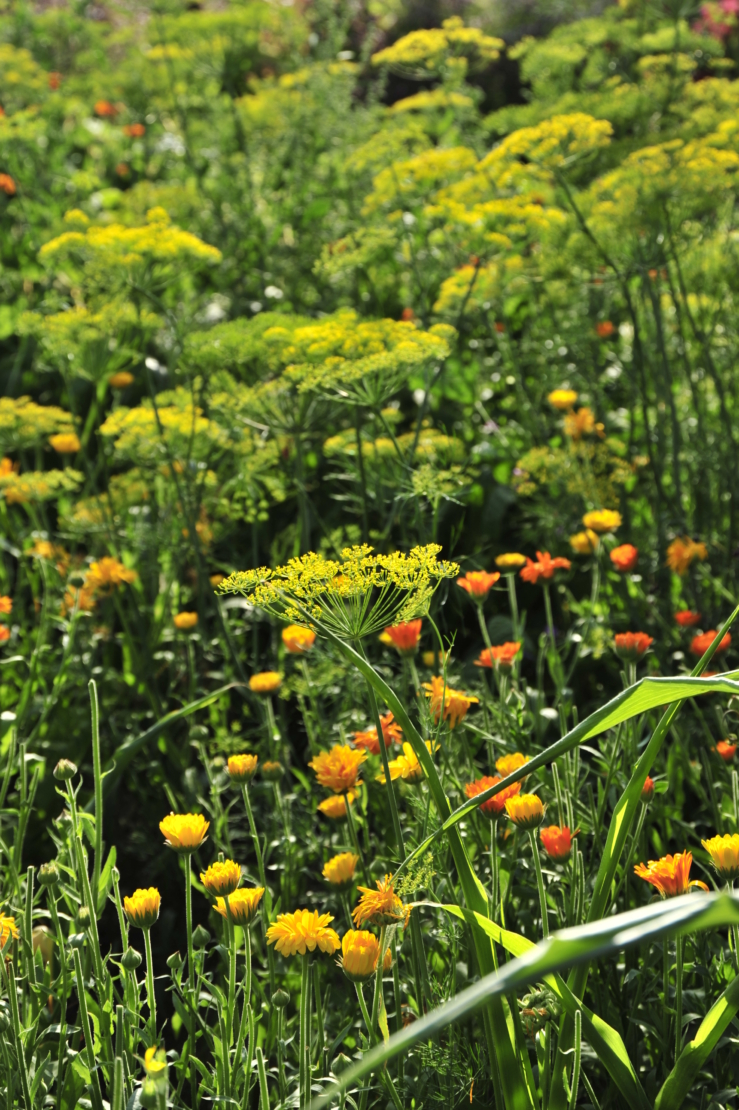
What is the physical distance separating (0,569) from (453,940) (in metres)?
2.23

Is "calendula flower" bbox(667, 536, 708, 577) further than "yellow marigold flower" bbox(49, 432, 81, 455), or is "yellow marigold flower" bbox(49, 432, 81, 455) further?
"yellow marigold flower" bbox(49, 432, 81, 455)

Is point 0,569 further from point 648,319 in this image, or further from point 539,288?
point 648,319

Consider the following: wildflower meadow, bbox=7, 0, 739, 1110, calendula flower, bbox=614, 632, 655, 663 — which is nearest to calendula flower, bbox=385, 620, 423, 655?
wildflower meadow, bbox=7, 0, 739, 1110

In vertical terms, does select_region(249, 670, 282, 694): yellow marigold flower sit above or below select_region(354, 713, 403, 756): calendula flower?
above

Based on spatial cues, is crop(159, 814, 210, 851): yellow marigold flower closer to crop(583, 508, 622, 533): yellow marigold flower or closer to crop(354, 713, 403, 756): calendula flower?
crop(354, 713, 403, 756): calendula flower

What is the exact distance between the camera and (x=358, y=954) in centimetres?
125

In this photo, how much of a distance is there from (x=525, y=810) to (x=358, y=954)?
0.31 metres

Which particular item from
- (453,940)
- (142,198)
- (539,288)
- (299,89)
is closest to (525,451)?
(539,288)

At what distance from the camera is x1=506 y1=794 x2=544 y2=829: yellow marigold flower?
138cm

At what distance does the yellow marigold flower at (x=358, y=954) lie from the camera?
1.25m

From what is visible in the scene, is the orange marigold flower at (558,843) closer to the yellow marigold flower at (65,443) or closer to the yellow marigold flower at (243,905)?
the yellow marigold flower at (243,905)

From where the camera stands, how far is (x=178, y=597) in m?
3.00

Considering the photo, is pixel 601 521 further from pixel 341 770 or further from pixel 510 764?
pixel 341 770

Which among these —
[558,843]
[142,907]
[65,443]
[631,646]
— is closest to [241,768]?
[142,907]
